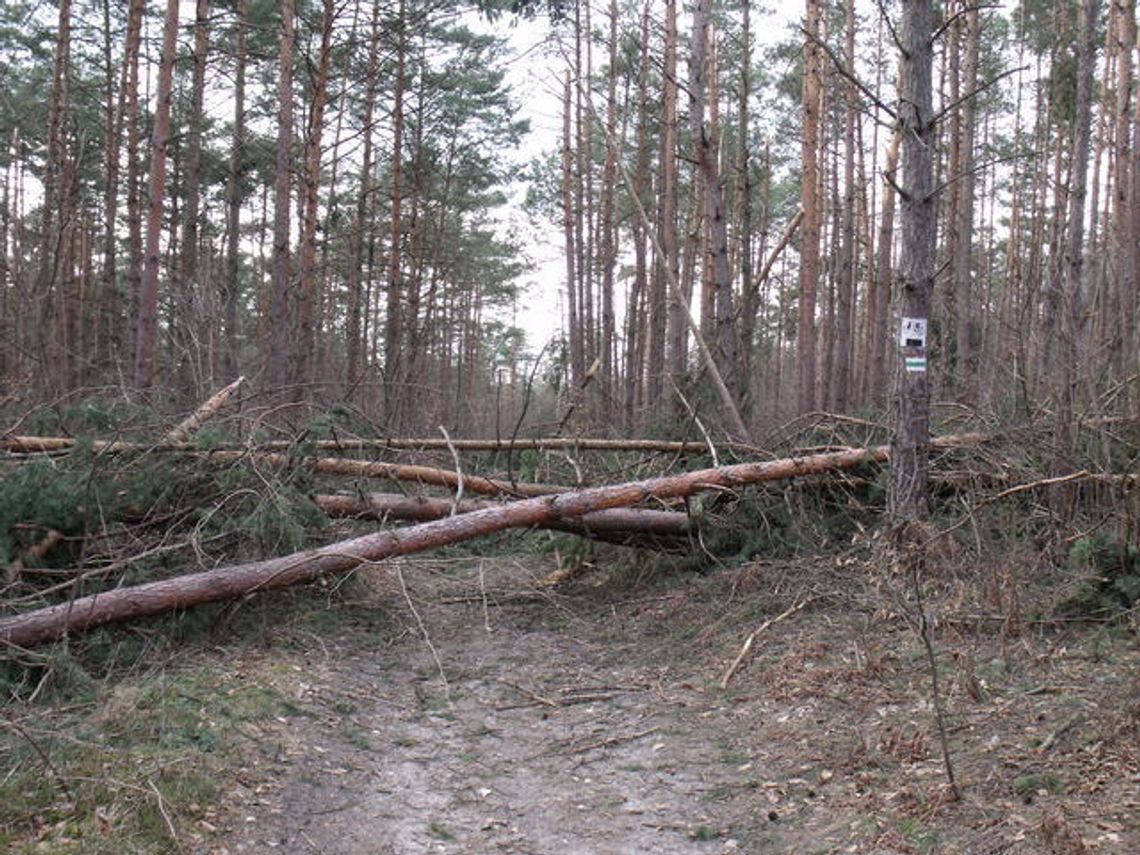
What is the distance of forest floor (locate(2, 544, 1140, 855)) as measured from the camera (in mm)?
3773

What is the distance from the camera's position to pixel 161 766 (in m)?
3.96

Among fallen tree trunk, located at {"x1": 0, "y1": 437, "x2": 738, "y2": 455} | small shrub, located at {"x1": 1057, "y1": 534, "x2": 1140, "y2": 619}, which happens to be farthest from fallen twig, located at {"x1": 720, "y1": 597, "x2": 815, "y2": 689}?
fallen tree trunk, located at {"x1": 0, "y1": 437, "x2": 738, "y2": 455}

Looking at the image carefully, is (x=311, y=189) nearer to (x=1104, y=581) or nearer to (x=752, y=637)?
(x=752, y=637)

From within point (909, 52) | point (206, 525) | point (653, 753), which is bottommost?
point (653, 753)

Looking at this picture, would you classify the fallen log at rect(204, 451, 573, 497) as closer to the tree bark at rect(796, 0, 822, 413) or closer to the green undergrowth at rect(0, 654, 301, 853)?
the green undergrowth at rect(0, 654, 301, 853)

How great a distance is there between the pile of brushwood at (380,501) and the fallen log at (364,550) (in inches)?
0.5

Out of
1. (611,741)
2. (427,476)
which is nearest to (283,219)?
(427,476)

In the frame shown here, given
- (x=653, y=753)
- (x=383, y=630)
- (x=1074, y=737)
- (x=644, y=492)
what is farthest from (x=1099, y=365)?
(x=383, y=630)

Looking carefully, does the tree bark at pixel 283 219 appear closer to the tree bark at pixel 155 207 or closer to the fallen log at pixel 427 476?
the tree bark at pixel 155 207

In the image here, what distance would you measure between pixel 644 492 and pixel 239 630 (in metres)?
3.24

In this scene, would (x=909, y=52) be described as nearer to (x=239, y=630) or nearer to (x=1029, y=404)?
(x=1029, y=404)

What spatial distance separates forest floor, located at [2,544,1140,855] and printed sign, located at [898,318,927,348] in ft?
5.35

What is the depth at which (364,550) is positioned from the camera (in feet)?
21.9

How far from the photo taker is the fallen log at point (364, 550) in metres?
5.52
